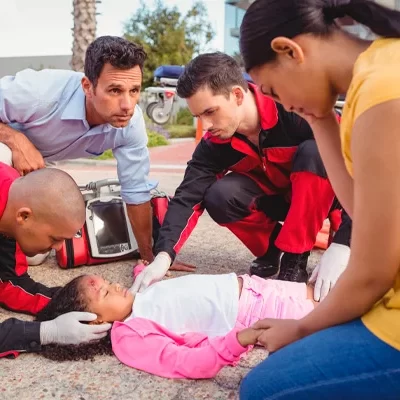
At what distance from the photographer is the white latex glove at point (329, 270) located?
7.11 ft

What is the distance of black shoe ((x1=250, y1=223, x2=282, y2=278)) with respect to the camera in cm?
290

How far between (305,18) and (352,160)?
0.31 meters

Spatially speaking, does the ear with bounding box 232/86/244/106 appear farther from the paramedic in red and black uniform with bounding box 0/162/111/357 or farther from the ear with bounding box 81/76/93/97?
the paramedic in red and black uniform with bounding box 0/162/111/357

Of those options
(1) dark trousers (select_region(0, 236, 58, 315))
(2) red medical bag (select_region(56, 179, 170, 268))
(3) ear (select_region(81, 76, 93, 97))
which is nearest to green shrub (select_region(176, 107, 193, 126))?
(2) red medical bag (select_region(56, 179, 170, 268))

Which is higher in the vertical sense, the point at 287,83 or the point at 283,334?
the point at 287,83

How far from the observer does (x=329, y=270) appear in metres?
2.23

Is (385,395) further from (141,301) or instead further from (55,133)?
(55,133)

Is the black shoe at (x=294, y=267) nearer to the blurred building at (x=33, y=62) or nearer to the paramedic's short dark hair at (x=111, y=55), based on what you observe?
the paramedic's short dark hair at (x=111, y=55)

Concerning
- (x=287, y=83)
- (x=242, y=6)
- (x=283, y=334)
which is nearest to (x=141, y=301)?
(x=283, y=334)

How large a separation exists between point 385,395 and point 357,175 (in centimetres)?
48

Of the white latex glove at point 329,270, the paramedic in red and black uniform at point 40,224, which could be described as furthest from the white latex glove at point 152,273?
the white latex glove at point 329,270

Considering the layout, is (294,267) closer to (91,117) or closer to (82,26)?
(91,117)

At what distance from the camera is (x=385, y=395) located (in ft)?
4.02

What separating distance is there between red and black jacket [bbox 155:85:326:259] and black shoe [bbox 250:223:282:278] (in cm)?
28
